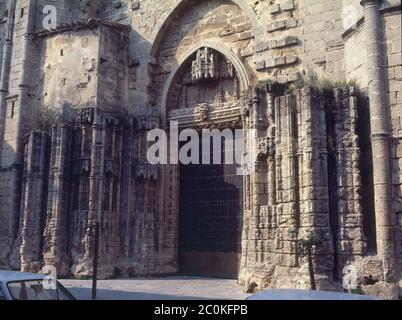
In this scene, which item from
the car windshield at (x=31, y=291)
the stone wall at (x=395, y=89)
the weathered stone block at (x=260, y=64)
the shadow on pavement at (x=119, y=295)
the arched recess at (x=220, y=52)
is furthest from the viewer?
the arched recess at (x=220, y=52)

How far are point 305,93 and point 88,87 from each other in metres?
6.38

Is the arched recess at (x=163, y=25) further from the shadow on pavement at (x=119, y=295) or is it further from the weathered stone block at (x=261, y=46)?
the shadow on pavement at (x=119, y=295)

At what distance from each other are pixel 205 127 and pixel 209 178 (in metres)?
1.37

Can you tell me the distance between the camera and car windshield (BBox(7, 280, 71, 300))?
4.70m

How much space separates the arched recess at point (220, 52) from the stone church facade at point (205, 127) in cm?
4

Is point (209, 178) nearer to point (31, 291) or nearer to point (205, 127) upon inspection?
point (205, 127)


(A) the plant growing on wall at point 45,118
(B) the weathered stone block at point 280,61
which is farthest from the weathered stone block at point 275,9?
(A) the plant growing on wall at point 45,118

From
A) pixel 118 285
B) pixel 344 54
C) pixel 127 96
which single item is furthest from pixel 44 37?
pixel 344 54

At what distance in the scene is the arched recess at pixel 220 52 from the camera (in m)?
11.8

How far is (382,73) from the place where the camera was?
28.5 feet

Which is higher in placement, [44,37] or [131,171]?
[44,37]

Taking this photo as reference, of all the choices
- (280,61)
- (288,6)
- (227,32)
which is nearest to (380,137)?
(280,61)

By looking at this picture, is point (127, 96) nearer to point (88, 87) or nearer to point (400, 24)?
point (88, 87)

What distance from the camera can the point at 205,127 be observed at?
486 inches
